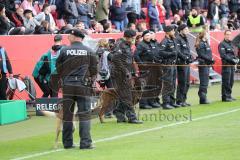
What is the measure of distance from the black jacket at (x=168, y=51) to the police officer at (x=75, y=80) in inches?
282

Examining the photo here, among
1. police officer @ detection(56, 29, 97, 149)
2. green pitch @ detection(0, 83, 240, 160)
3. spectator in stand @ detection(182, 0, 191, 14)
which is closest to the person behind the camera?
green pitch @ detection(0, 83, 240, 160)

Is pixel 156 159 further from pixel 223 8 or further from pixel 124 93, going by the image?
pixel 223 8

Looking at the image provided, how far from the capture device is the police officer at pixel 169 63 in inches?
826

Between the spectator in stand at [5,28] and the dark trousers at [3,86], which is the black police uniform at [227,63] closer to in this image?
the spectator in stand at [5,28]

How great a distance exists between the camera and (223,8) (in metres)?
35.6

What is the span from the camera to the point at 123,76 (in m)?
18.0

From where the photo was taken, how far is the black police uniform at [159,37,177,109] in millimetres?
20969

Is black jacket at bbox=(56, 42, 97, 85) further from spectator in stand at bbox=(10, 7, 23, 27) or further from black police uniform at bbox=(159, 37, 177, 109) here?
spectator in stand at bbox=(10, 7, 23, 27)

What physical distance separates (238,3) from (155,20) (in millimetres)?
8364

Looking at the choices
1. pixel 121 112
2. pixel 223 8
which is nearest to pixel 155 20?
pixel 223 8

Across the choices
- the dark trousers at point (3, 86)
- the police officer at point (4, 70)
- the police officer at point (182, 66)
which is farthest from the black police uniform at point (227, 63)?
the dark trousers at point (3, 86)

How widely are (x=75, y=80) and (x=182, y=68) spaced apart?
26.3 ft

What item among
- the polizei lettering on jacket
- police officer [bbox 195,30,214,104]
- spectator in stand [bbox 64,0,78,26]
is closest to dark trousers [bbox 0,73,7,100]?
police officer [bbox 195,30,214,104]

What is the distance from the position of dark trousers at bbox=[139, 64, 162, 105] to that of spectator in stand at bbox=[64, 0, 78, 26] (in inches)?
196
